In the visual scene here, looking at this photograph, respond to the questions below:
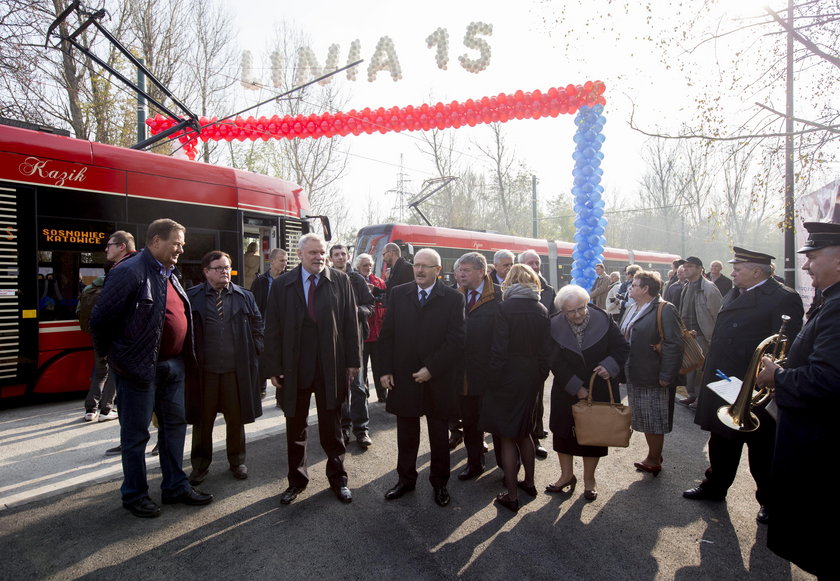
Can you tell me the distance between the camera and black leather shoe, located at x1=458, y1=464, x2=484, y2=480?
14.4 ft

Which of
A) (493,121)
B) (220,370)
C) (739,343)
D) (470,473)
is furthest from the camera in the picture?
(493,121)

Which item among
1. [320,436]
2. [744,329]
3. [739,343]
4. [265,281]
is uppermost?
[265,281]

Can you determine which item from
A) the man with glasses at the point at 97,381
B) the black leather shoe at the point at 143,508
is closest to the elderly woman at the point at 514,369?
the black leather shoe at the point at 143,508

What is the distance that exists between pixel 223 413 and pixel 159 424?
0.62m

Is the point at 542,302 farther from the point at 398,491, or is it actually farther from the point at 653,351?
the point at 398,491

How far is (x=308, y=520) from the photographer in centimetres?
358

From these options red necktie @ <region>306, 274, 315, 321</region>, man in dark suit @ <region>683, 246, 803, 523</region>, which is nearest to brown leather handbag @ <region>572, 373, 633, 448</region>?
man in dark suit @ <region>683, 246, 803, 523</region>

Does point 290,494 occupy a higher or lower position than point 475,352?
lower

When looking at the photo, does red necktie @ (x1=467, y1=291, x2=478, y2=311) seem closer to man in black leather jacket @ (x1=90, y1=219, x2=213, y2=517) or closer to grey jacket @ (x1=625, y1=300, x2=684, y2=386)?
grey jacket @ (x1=625, y1=300, x2=684, y2=386)

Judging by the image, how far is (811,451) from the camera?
7.82 ft

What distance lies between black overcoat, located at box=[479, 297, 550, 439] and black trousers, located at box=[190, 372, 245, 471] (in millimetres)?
2069

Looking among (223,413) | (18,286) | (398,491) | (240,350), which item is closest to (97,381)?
(18,286)

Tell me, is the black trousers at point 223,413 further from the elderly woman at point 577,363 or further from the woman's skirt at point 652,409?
the woman's skirt at point 652,409

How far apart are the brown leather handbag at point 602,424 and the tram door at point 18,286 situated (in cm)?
628
